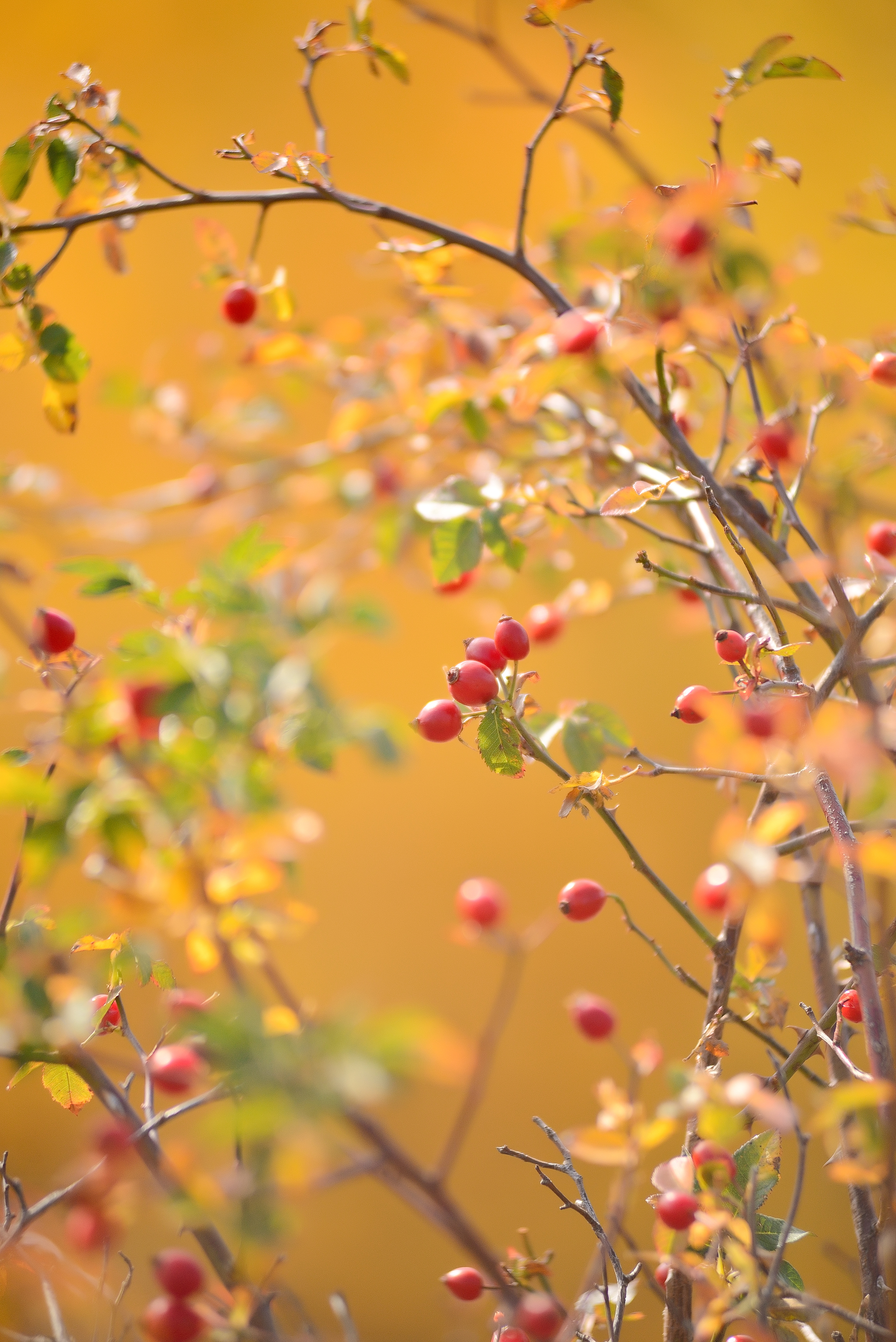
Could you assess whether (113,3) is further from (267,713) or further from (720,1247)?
(720,1247)

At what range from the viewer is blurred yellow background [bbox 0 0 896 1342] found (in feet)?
4.25

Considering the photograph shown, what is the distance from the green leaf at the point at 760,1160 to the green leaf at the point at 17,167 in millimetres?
829

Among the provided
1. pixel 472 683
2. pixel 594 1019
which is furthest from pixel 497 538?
pixel 594 1019

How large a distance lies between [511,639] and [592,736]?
13 cm

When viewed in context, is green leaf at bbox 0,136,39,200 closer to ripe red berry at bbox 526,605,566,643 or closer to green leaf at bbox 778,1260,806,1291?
ripe red berry at bbox 526,605,566,643

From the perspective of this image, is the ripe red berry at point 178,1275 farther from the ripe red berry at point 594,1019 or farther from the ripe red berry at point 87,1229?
the ripe red berry at point 594,1019

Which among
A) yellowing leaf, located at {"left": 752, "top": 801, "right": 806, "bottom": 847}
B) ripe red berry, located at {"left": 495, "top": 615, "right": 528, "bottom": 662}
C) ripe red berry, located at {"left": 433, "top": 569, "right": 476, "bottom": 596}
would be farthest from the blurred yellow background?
yellowing leaf, located at {"left": 752, "top": 801, "right": 806, "bottom": 847}

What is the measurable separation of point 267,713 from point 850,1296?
3.92 ft

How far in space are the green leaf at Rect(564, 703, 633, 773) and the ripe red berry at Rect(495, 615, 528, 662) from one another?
11cm

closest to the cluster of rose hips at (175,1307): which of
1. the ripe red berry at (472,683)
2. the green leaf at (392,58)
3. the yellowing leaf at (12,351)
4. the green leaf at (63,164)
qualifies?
the ripe red berry at (472,683)

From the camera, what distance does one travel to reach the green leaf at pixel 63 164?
64cm

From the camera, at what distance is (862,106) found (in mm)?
1449

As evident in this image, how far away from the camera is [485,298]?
1.51m

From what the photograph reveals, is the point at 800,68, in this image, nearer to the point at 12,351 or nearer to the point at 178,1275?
the point at 12,351
